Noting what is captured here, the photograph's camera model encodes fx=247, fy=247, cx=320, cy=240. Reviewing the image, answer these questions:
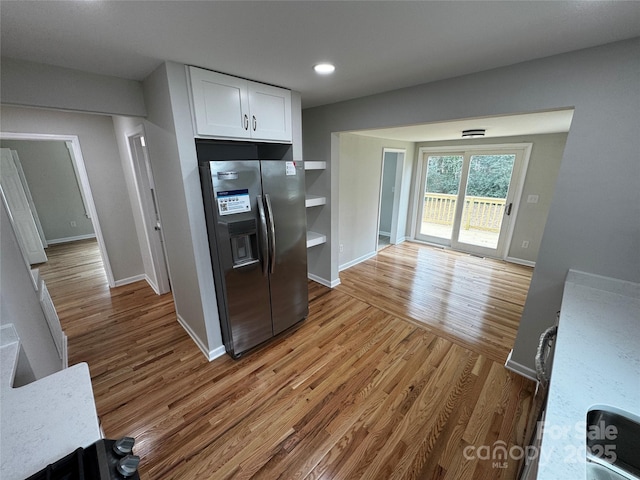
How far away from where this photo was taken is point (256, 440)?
159 cm

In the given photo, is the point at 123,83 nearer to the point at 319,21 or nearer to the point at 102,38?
the point at 102,38

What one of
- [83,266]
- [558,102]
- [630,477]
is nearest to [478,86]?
[558,102]

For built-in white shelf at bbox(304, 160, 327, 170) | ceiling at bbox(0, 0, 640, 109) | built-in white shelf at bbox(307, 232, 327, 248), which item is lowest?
built-in white shelf at bbox(307, 232, 327, 248)

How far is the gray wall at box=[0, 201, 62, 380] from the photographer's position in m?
1.27

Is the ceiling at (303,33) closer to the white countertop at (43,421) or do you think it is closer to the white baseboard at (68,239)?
the white countertop at (43,421)

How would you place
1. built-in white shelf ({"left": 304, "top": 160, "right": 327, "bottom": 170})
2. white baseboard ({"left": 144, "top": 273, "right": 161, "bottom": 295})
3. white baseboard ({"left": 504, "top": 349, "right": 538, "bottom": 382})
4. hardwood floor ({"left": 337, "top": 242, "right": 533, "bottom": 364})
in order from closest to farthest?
1. white baseboard ({"left": 504, "top": 349, "right": 538, "bottom": 382})
2. hardwood floor ({"left": 337, "top": 242, "right": 533, "bottom": 364})
3. built-in white shelf ({"left": 304, "top": 160, "right": 327, "bottom": 170})
4. white baseboard ({"left": 144, "top": 273, "right": 161, "bottom": 295})

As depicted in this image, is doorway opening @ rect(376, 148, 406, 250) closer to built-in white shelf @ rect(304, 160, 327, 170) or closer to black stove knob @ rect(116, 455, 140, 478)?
built-in white shelf @ rect(304, 160, 327, 170)

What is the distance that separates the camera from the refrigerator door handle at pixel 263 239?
2025 mm

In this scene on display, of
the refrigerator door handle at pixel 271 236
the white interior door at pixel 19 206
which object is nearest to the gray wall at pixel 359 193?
the refrigerator door handle at pixel 271 236

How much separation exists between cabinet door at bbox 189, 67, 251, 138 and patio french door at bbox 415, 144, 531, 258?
428cm

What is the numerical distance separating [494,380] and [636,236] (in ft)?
4.46

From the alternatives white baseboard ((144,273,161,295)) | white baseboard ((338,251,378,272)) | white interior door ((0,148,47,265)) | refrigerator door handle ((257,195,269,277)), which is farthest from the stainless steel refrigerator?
white interior door ((0,148,47,265))

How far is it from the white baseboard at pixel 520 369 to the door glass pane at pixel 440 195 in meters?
3.52

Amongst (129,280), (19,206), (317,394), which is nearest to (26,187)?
(19,206)
